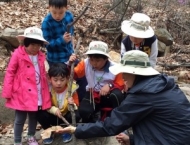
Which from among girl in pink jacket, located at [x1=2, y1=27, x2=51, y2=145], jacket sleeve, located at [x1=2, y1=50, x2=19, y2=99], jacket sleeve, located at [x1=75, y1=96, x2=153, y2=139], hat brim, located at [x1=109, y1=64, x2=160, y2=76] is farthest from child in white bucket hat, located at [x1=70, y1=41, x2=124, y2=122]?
hat brim, located at [x1=109, y1=64, x2=160, y2=76]

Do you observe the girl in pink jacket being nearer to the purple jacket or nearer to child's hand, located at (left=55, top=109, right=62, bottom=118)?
the purple jacket

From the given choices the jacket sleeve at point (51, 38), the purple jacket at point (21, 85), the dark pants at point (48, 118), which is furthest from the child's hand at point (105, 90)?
the jacket sleeve at point (51, 38)

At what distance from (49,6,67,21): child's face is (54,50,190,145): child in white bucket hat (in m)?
1.66

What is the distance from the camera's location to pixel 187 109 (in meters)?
2.72

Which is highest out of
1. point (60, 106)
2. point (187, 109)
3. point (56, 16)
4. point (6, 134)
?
point (56, 16)

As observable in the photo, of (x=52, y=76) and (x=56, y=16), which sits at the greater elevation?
(x=56, y=16)

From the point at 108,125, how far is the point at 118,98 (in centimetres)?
119

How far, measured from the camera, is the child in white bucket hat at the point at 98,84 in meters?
4.00

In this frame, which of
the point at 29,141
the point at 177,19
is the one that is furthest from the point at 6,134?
the point at 177,19

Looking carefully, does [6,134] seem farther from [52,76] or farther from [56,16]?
[56,16]

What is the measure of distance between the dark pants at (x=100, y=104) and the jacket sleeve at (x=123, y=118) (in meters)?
1.07

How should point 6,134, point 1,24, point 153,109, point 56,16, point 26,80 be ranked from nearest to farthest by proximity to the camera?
point 153,109 < point 26,80 < point 56,16 < point 6,134 < point 1,24

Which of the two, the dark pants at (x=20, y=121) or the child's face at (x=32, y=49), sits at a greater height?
the child's face at (x=32, y=49)

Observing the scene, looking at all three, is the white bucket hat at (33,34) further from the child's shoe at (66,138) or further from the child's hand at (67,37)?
the child's shoe at (66,138)
